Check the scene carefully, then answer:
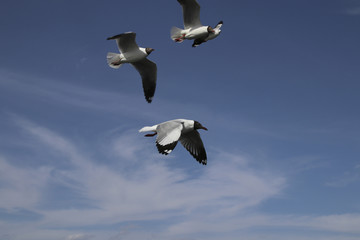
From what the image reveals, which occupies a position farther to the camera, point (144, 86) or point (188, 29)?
point (144, 86)

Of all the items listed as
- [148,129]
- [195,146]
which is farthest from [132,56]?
[195,146]

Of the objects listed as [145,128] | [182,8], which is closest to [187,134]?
[145,128]

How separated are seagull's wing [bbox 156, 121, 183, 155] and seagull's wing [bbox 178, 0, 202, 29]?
4734 millimetres

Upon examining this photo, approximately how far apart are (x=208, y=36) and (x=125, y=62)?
131 inches

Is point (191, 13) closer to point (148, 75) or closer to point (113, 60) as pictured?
point (148, 75)

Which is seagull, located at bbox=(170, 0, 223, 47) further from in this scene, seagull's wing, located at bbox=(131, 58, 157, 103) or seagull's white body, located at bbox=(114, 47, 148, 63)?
seagull's wing, located at bbox=(131, 58, 157, 103)

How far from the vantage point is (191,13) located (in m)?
14.4

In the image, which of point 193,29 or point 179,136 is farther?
point 193,29

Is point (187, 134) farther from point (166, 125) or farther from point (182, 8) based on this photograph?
point (182, 8)

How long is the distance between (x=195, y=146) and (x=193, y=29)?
4.58m

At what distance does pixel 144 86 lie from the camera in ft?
51.8

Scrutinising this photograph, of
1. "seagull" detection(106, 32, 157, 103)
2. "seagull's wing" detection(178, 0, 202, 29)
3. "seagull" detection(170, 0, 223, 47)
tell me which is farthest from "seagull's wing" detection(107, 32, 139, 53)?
"seagull's wing" detection(178, 0, 202, 29)

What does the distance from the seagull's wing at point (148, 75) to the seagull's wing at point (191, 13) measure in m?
2.23

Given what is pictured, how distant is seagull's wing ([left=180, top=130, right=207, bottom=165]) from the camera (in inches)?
521
